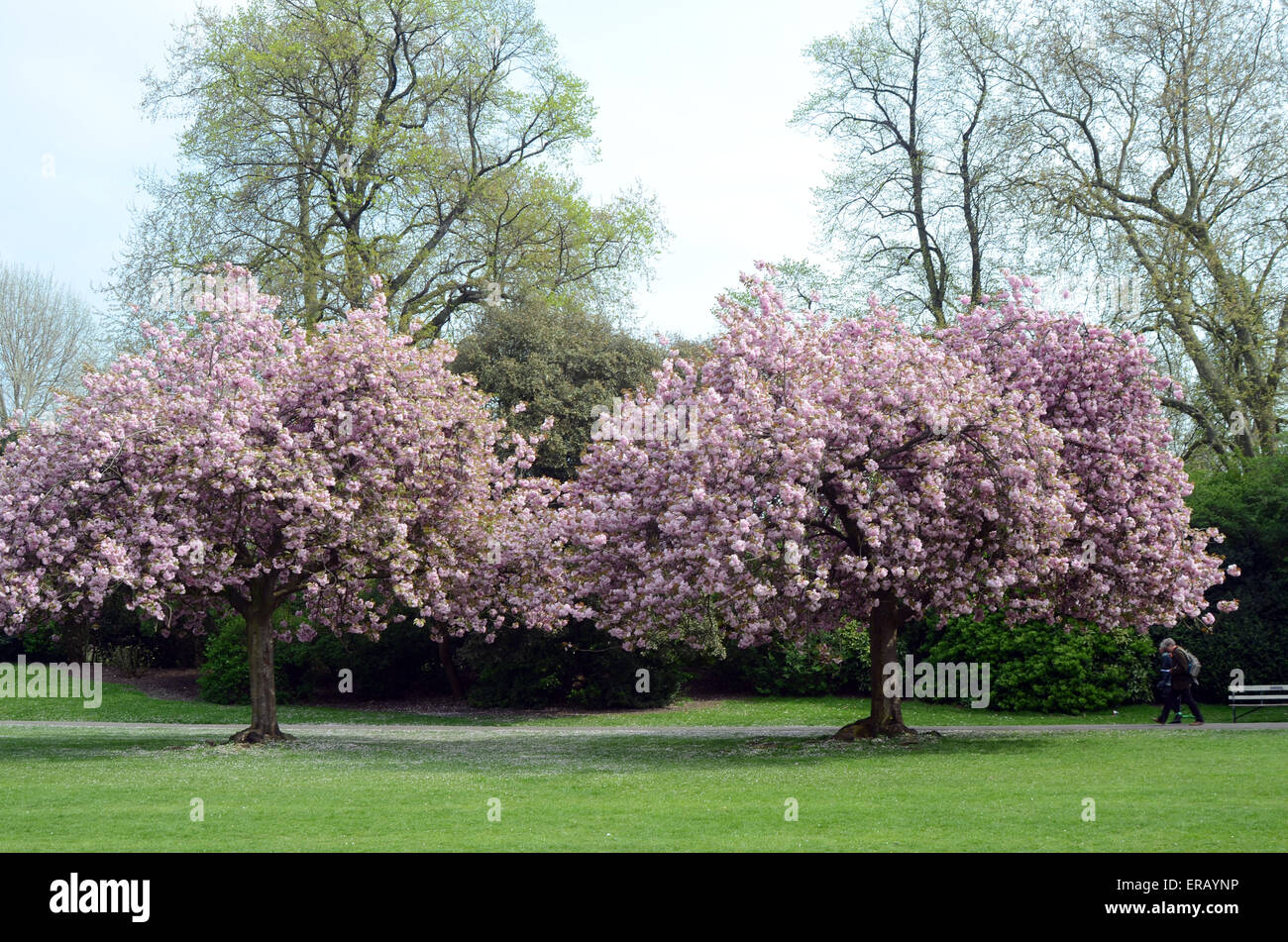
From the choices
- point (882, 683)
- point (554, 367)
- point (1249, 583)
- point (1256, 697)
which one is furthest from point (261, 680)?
point (1249, 583)

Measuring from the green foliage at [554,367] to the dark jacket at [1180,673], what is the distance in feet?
55.0

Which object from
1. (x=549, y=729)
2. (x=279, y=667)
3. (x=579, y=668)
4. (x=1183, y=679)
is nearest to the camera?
(x=1183, y=679)

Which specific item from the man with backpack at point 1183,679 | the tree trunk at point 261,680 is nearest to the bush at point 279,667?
the tree trunk at point 261,680

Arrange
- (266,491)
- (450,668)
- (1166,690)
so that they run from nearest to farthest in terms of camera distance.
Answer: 1. (266,491)
2. (1166,690)
3. (450,668)

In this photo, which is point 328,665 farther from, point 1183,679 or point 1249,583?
point 1249,583

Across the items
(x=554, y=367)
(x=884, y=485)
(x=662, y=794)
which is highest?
(x=554, y=367)

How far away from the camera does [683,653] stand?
29562mm

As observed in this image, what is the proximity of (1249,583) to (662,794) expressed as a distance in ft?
63.5

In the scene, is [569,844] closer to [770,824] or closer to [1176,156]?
[770,824]

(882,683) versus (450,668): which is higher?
(882,683)

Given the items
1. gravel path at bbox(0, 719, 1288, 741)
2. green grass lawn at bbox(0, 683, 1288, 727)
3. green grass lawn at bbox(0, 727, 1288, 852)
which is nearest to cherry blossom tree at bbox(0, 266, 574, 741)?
gravel path at bbox(0, 719, 1288, 741)

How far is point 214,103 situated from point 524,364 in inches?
595

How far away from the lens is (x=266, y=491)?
65.0ft

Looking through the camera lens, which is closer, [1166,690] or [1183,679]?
[1183,679]
